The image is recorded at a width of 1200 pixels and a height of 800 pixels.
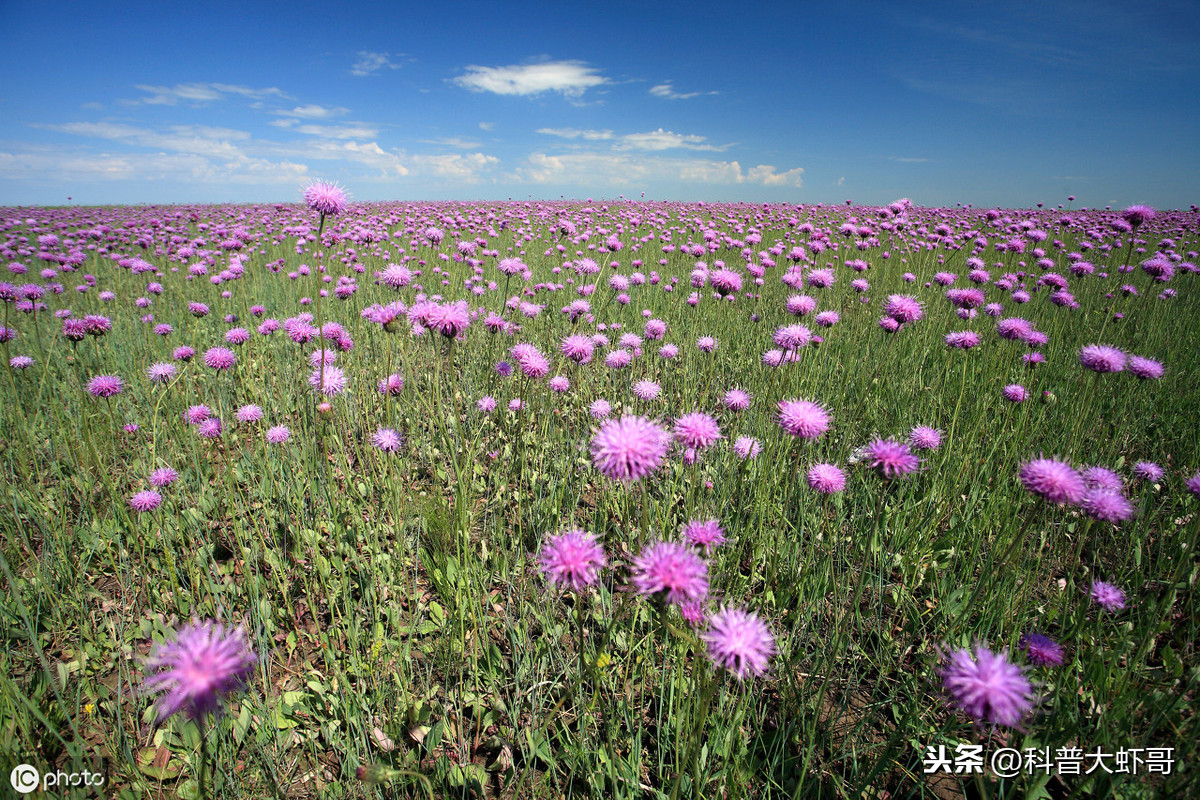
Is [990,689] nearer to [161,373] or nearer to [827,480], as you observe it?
[827,480]

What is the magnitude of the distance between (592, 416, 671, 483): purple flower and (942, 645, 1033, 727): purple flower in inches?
35.1

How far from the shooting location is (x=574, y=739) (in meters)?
1.88

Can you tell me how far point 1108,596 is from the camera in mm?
2021

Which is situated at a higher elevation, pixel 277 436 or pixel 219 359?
pixel 219 359

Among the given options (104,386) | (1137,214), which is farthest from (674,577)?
(1137,214)

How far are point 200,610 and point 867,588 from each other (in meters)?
3.45

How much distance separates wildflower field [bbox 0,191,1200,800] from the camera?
1613 mm

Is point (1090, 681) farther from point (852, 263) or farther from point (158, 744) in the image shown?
point (852, 263)

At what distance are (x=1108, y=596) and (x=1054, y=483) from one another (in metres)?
0.85

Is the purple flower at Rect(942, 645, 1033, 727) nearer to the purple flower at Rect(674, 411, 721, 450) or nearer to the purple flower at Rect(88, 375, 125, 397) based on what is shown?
the purple flower at Rect(674, 411, 721, 450)

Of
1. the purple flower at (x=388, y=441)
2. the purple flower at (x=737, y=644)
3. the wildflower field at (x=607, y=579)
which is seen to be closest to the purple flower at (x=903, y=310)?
the wildflower field at (x=607, y=579)

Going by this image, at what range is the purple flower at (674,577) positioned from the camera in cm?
117

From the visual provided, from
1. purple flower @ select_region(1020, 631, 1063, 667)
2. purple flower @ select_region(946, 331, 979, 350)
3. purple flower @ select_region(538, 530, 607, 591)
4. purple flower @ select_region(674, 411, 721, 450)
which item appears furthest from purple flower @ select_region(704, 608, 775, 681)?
purple flower @ select_region(946, 331, 979, 350)

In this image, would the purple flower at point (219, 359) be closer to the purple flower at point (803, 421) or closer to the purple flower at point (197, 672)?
the purple flower at point (197, 672)
